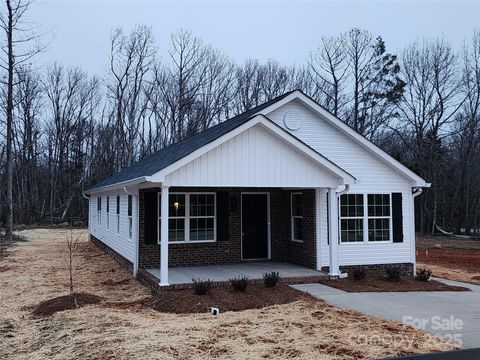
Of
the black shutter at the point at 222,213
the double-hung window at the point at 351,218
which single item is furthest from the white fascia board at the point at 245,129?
the black shutter at the point at 222,213

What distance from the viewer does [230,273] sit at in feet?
37.3

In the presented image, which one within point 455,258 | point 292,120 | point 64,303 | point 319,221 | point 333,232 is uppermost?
point 292,120

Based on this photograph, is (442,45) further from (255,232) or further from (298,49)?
(255,232)

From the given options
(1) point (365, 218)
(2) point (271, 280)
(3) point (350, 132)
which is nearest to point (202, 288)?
(2) point (271, 280)

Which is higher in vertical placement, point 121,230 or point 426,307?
point 121,230

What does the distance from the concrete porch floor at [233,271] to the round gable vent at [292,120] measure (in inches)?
150

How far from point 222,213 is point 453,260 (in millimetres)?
10243

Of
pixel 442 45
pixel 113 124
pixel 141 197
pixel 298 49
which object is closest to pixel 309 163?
pixel 141 197

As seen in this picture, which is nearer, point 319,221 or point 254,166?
point 254,166

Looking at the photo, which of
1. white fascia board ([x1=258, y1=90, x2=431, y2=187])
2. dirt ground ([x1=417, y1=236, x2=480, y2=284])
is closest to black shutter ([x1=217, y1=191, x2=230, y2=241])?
white fascia board ([x1=258, y1=90, x2=431, y2=187])

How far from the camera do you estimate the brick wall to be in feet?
40.6

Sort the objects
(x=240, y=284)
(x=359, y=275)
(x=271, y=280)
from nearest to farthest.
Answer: (x=240, y=284) → (x=271, y=280) → (x=359, y=275)

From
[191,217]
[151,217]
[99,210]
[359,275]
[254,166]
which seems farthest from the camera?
[99,210]

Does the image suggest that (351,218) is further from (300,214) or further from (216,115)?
(216,115)
